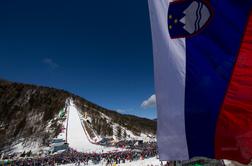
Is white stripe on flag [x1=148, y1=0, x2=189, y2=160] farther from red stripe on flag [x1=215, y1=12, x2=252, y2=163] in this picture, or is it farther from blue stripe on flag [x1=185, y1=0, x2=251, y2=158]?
red stripe on flag [x1=215, y1=12, x2=252, y2=163]

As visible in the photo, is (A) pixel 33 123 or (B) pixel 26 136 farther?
(A) pixel 33 123

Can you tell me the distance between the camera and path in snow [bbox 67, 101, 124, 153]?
69012mm

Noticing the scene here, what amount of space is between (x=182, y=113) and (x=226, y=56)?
2.45 ft

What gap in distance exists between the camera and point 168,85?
3193 millimetres

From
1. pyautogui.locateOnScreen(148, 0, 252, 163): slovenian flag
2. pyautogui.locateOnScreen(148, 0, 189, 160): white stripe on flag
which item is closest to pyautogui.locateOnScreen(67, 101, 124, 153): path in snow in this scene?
pyautogui.locateOnScreen(148, 0, 189, 160): white stripe on flag

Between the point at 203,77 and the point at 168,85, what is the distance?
1.30 feet

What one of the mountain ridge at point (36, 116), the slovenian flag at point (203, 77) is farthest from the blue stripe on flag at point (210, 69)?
the mountain ridge at point (36, 116)

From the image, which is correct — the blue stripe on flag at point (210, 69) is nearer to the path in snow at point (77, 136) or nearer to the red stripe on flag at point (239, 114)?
the red stripe on flag at point (239, 114)

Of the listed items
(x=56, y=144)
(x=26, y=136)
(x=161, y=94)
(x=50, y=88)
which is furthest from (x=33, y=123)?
(x=161, y=94)

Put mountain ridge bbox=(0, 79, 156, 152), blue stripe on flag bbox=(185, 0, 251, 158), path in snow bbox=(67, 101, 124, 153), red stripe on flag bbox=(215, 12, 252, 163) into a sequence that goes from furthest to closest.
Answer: mountain ridge bbox=(0, 79, 156, 152) < path in snow bbox=(67, 101, 124, 153) < blue stripe on flag bbox=(185, 0, 251, 158) < red stripe on flag bbox=(215, 12, 252, 163)

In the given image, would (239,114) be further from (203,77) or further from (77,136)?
(77,136)

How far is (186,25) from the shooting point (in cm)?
304

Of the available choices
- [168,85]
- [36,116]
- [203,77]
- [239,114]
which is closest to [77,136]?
[36,116]

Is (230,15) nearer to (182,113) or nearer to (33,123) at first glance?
(182,113)
